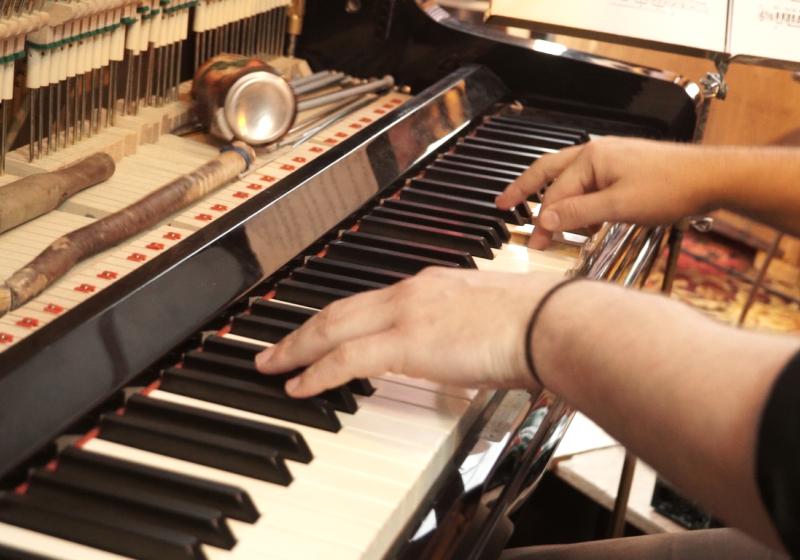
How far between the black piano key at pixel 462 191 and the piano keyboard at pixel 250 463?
0.40 meters

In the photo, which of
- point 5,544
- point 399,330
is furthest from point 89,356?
point 399,330

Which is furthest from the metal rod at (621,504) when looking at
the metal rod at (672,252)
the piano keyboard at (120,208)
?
the piano keyboard at (120,208)

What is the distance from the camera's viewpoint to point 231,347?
1110mm

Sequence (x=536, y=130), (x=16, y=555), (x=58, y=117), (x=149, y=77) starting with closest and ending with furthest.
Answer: (x=16, y=555) → (x=58, y=117) → (x=149, y=77) → (x=536, y=130)

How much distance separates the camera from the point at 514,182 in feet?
5.44

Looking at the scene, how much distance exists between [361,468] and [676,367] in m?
0.35

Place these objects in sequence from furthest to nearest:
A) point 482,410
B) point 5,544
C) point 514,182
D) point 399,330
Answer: point 514,182, point 482,410, point 399,330, point 5,544

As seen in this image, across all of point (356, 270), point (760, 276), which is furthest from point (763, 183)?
point (760, 276)

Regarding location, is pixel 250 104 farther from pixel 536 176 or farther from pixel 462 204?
pixel 536 176

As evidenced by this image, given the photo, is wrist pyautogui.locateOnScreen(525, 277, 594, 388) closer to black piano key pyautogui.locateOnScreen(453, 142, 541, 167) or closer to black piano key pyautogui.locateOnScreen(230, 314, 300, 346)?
black piano key pyautogui.locateOnScreen(230, 314, 300, 346)

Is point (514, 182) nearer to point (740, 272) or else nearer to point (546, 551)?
point (546, 551)

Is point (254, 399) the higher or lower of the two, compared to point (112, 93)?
lower

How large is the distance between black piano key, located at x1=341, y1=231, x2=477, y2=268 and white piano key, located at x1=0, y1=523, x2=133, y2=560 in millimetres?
737

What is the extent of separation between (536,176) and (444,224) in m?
0.23
